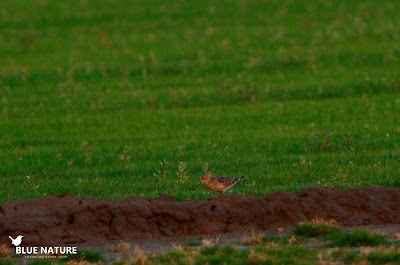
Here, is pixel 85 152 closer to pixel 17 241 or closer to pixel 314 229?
pixel 17 241

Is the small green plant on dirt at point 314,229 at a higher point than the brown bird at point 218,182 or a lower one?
lower

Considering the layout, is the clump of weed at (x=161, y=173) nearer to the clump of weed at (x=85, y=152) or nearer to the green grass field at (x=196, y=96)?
the green grass field at (x=196, y=96)

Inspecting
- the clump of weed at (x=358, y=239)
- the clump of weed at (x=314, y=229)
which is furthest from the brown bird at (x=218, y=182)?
the clump of weed at (x=358, y=239)

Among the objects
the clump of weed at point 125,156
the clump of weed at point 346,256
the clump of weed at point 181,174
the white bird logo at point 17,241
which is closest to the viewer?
the clump of weed at point 346,256

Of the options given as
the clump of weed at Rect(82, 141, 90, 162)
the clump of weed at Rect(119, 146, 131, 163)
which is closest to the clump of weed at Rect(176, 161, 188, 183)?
the clump of weed at Rect(119, 146, 131, 163)

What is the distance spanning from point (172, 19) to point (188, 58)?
870cm

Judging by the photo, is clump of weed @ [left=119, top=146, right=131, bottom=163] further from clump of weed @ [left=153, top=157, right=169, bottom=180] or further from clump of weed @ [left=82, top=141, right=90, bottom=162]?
clump of weed @ [left=153, top=157, right=169, bottom=180]

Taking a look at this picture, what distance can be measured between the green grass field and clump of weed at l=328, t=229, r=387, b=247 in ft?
9.47

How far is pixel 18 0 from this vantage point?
43812mm

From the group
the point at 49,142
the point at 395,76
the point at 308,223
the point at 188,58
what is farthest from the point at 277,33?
the point at 308,223

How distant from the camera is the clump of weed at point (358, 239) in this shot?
10.3 meters

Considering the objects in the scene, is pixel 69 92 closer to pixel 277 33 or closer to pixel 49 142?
pixel 49 142

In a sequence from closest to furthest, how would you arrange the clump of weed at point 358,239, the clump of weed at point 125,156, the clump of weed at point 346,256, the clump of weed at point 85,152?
1. the clump of weed at point 346,256
2. the clump of weed at point 358,239
3. the clump of weed at point 125,156
4. the clump of weed at point 85,152

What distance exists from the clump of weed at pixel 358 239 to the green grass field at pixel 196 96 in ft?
9.47
